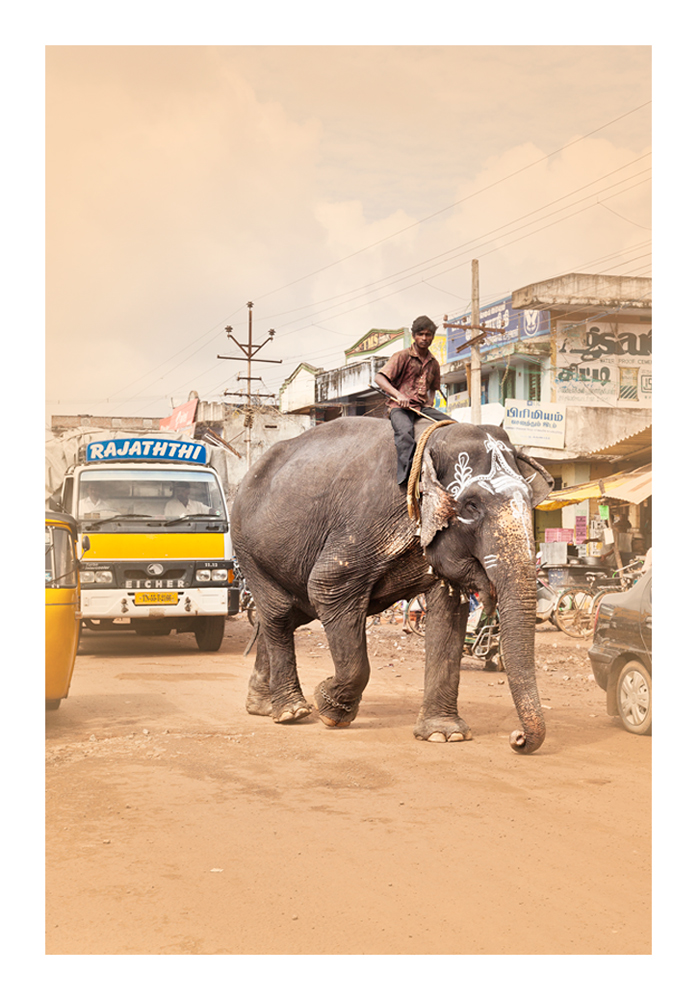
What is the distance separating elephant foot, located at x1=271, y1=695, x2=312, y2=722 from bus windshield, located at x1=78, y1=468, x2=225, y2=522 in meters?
3.65

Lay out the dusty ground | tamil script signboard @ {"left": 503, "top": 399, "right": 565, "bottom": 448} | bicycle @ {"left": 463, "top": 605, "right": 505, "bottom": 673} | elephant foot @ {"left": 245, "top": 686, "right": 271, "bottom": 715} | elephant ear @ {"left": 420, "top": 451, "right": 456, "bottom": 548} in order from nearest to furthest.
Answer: the dusty ground < elephant ear @ {"left": 420, "top": 451, "right": 456, "bottom": 548} < elephant foot @ {"left": 245, "top": 686, "right": 271, "bottom": 715} < bicycle @ {"left": 463, "top": 605, "right": 505, "bottom": 673} < tamil script signboard @ {"left": 503, "top": 399, "right": 565, "bottom": 448}

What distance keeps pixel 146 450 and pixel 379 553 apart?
5.22m

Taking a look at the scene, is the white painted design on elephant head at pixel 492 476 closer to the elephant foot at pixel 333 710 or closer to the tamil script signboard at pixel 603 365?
the elephant foot at pixel 333 710

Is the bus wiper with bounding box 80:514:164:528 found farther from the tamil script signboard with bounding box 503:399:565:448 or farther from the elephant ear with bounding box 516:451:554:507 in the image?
the tamil script signboard with bounding box 503:399:565:448

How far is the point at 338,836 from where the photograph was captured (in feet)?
12.1

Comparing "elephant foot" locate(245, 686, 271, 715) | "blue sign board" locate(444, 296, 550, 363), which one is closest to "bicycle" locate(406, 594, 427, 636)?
"blue sign board" locate(444, 296, 550, 363)

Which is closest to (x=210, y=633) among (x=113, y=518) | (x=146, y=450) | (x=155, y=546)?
(x=155, y=546)

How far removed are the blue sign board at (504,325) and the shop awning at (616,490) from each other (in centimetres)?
289

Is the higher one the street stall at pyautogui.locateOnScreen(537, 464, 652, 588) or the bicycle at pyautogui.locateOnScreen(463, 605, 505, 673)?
the street stall at pyautogui.locateOnScreen(537, 464, 652, 588)

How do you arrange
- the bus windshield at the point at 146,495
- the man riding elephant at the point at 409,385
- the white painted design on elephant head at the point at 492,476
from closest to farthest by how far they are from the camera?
the white painted design on elephant head at the point at 492,476 → the man riding elephant at the point at 409,385 → the bus windshield at the point at 146,495

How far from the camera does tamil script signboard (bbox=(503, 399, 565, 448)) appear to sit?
1327cm

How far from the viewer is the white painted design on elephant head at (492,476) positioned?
182 inches

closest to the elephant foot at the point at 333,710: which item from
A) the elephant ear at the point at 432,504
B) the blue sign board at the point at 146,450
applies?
the elephant ear at the point at 432,504

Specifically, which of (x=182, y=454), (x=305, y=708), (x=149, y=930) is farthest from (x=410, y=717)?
(x=182, y=454)
